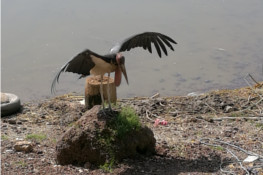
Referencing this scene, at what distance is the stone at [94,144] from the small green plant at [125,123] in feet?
0.18

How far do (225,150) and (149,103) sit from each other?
2397 mm

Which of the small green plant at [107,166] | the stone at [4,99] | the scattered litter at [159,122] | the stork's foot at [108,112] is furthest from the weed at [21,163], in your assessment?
the stone at [4,99]

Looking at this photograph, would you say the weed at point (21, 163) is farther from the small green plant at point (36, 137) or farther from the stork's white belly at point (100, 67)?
the stork's white belly at point (100, 67)

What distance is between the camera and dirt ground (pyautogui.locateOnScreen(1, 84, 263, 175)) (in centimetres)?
508

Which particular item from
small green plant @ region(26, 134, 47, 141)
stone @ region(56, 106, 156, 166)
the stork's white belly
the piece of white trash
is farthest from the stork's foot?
the piece of white trash

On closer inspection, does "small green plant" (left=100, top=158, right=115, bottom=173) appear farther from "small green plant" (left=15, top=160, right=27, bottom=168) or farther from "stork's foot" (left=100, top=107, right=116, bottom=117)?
"small green plant" (left=15, top=160, right=27, bottom=168)

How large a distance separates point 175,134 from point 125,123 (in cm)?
146

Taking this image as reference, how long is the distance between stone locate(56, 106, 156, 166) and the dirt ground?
10 centimetres

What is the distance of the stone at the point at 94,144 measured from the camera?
5.10 metres

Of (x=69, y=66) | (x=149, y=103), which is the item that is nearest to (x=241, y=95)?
(x=149, y=103)

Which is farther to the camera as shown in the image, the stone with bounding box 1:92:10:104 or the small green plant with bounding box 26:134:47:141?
the stone with bounding box 1:92:10:104

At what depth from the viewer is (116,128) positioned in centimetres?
516

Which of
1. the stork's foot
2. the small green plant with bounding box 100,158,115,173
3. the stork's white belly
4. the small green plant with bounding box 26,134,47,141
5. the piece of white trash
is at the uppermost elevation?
the stork's white belly

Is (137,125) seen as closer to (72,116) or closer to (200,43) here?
(72,116)
